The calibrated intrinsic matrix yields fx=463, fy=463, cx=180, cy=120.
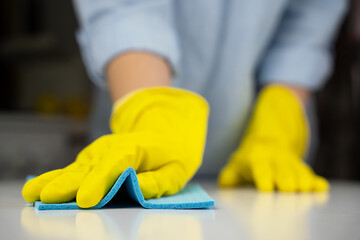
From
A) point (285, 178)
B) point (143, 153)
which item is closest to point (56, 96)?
point (285, 178)

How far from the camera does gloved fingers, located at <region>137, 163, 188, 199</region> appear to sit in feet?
1.70

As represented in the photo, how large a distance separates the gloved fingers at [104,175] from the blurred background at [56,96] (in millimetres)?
1347

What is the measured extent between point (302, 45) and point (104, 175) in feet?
2.76

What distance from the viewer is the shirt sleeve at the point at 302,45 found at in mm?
1129

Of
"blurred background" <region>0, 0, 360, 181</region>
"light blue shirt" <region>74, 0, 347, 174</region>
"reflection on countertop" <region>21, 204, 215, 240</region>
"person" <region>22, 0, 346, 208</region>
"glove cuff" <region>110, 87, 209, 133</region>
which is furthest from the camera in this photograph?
"blurred background" <region>0, 0, 360, 181</region>

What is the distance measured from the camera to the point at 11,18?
342 centimetres

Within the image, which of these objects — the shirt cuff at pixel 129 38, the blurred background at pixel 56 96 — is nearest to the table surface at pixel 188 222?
the shirt cuff at pixel 129 38

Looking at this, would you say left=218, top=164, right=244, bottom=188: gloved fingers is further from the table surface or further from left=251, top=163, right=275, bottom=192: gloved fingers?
the table surface

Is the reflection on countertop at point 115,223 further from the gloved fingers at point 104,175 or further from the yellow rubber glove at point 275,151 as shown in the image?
the yellow rubber glove at point 275,151

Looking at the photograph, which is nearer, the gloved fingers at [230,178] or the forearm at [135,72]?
the forearm at [135,72]

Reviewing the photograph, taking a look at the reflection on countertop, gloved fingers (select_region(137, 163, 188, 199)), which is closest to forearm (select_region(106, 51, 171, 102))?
gloved fingers (select_region(137, 163, 188, 199))

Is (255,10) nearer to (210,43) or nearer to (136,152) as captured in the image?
(210,43)

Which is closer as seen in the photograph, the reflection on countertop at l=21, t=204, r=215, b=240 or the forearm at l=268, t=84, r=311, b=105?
the reflection on countertop at l=21, t=204, r=215, b=240

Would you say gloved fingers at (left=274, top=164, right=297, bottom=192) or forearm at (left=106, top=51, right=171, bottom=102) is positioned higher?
forearm at (left=106, top=51, right=171, bottom=102)
